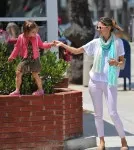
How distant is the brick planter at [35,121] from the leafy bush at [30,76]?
1.20ft

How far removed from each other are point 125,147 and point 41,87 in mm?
1347

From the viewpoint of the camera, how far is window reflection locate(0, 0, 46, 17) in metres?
10.4

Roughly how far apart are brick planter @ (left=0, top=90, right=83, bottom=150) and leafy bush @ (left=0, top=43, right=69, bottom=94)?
0.37 meters

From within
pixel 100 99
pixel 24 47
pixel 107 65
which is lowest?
pixel 100 99

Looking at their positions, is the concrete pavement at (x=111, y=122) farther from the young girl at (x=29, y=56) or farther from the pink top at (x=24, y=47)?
the pink top at (x=24, y=47)

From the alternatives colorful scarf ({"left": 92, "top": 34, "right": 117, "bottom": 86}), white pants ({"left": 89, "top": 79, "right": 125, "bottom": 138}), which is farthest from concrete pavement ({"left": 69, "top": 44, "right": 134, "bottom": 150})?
colorful scarf ({"left": 92, "top": 34, "right": 117, "bottom": 86})

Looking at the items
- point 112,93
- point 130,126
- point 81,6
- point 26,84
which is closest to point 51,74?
point 26,84

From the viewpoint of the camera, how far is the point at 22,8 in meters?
10.5

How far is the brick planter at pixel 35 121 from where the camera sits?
7363 millimetres

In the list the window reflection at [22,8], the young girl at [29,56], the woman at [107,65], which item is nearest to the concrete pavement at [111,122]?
the woman at [107,65]

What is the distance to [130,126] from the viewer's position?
387 inches

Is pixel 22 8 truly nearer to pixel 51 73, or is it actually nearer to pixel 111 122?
pixel 111 122

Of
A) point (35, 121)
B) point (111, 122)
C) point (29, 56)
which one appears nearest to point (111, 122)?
point (111, 122)

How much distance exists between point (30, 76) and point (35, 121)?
732mm
